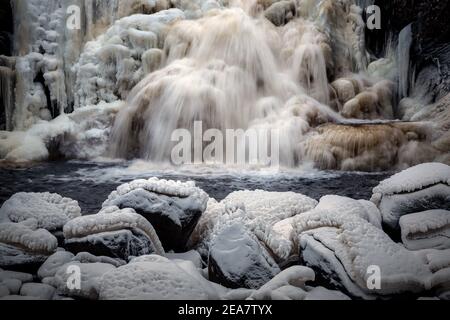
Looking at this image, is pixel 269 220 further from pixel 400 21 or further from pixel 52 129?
pixel 400 21

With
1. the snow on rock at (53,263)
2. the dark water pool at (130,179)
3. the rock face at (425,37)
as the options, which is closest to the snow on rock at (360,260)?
the dark water pool at (130,179)

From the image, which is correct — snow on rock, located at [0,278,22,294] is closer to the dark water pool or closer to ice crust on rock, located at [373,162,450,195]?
the dark water pool

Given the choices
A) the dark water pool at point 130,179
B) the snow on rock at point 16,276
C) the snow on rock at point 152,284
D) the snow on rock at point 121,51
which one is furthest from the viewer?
the snow on rock at point 121,51

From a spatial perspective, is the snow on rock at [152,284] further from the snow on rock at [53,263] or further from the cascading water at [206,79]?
the cascading water at [206,79]

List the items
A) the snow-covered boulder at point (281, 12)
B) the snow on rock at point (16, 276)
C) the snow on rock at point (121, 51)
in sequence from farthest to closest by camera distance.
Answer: the snow-covered boulder at point (281, 12) → the snow on rock at point (121, 51) → the snow on rock at point (16, 276)

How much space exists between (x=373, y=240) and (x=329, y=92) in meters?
1.96

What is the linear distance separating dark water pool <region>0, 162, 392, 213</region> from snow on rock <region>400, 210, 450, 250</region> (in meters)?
0.35

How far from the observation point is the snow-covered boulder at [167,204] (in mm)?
1682

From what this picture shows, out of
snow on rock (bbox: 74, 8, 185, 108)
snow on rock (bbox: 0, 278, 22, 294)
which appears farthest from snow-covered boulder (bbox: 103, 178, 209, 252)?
snow on rock (bbox: 74, 8, 185, 108)

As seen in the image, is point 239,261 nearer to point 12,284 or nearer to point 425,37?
point 12,284

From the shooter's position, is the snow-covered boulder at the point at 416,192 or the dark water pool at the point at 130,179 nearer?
the snow-covered boulder at the point at 416,192

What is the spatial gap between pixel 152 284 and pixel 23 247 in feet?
2.08

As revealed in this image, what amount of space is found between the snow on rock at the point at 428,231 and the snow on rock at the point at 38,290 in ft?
4.60

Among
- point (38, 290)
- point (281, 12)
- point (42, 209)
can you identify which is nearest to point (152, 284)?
point (38, 290)
